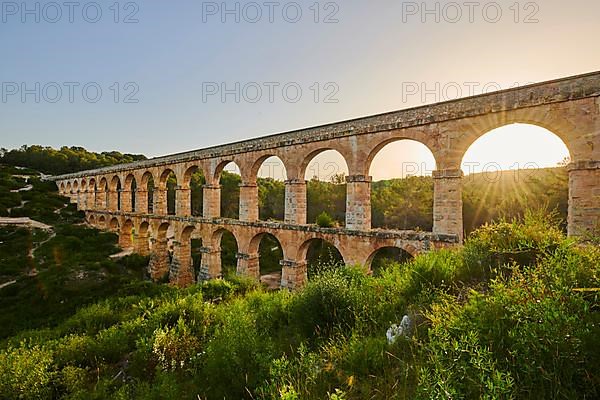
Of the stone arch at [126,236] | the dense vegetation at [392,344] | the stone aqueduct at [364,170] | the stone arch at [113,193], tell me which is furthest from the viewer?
the stone arch at [113,193]

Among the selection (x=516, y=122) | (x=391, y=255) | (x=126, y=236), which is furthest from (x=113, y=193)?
(x=516, y=122)

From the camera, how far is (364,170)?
11.1 m

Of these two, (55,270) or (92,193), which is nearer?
(55,270)

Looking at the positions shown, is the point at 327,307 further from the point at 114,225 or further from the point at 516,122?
the point at 114,225

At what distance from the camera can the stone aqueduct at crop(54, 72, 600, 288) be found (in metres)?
7.66

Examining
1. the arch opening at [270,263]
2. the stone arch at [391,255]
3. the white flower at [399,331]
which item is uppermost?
the white flower at [399,331]

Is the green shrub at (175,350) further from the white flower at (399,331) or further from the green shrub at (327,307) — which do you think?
the white flower at (399,331)

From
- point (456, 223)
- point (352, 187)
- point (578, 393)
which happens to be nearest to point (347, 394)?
point (578, 393)

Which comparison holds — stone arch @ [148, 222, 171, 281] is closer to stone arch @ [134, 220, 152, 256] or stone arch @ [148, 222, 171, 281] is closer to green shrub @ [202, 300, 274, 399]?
stone arch @ [134, 220, 152, 256]

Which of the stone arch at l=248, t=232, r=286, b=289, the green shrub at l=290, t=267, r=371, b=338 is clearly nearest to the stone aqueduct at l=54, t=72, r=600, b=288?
the green shrub at l=290, t=267, r=371, b=338

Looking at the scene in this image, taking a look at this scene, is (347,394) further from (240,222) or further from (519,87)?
(240,222)

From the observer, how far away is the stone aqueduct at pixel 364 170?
7660mm

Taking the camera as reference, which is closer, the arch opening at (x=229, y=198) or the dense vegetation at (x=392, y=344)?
the dense vegetation at (x=392, y=344)

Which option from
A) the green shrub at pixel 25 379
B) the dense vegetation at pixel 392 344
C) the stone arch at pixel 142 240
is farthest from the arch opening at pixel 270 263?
the green shrub at pixel 25 379
